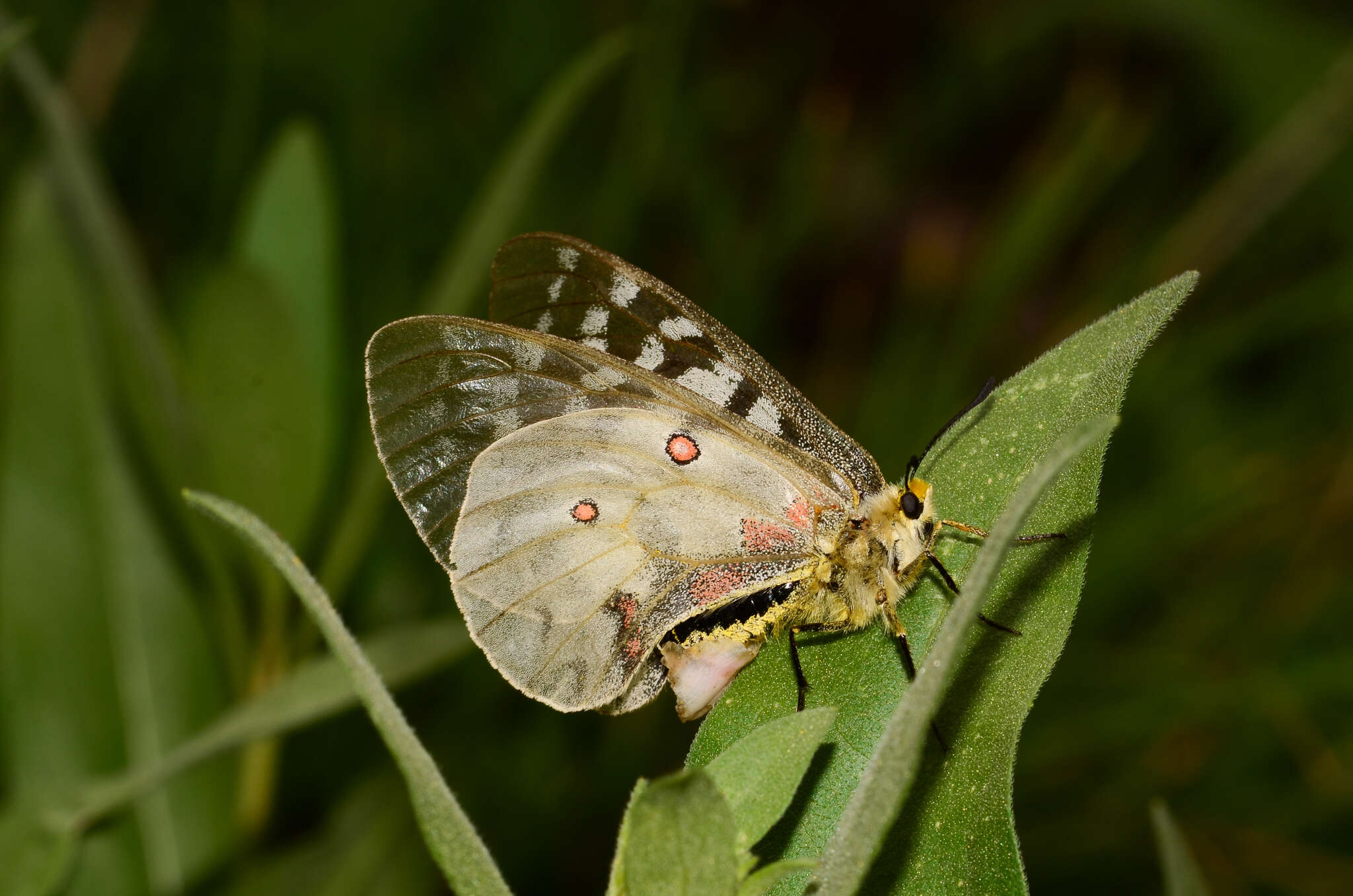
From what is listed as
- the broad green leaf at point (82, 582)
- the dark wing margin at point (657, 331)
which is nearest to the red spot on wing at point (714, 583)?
the dark wing margin at point (657, 331)

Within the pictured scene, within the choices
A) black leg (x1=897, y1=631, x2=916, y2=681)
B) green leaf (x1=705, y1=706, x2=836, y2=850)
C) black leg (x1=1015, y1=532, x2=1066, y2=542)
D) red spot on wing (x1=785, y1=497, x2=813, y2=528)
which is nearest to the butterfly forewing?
red spot on wing (x1=785, y1=497, x2=813, y2=528)

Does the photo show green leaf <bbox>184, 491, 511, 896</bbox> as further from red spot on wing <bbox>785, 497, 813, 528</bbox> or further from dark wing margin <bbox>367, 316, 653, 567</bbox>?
red spot on wing <bbox>785, 497, 813, 528</bbox>

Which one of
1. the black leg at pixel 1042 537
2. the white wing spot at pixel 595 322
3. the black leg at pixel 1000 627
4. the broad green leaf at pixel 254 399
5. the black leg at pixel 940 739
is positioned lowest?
the broad green leaf at pixel 254 399

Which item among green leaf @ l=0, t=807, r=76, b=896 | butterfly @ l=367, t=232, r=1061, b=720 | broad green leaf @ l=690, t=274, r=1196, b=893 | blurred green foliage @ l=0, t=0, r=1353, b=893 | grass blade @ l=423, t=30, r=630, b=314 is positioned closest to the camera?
broad green leaf @ l=690, t=274, r=1196, b=893

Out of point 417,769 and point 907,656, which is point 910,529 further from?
point 417,769

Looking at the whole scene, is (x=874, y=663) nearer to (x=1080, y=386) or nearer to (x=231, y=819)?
(x=1080, y=386)

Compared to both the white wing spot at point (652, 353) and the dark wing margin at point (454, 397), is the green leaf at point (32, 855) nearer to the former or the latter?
the dark wing margin at point (454, 397)

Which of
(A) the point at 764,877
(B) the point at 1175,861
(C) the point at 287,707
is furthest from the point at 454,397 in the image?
(B) the point at 1175,861
